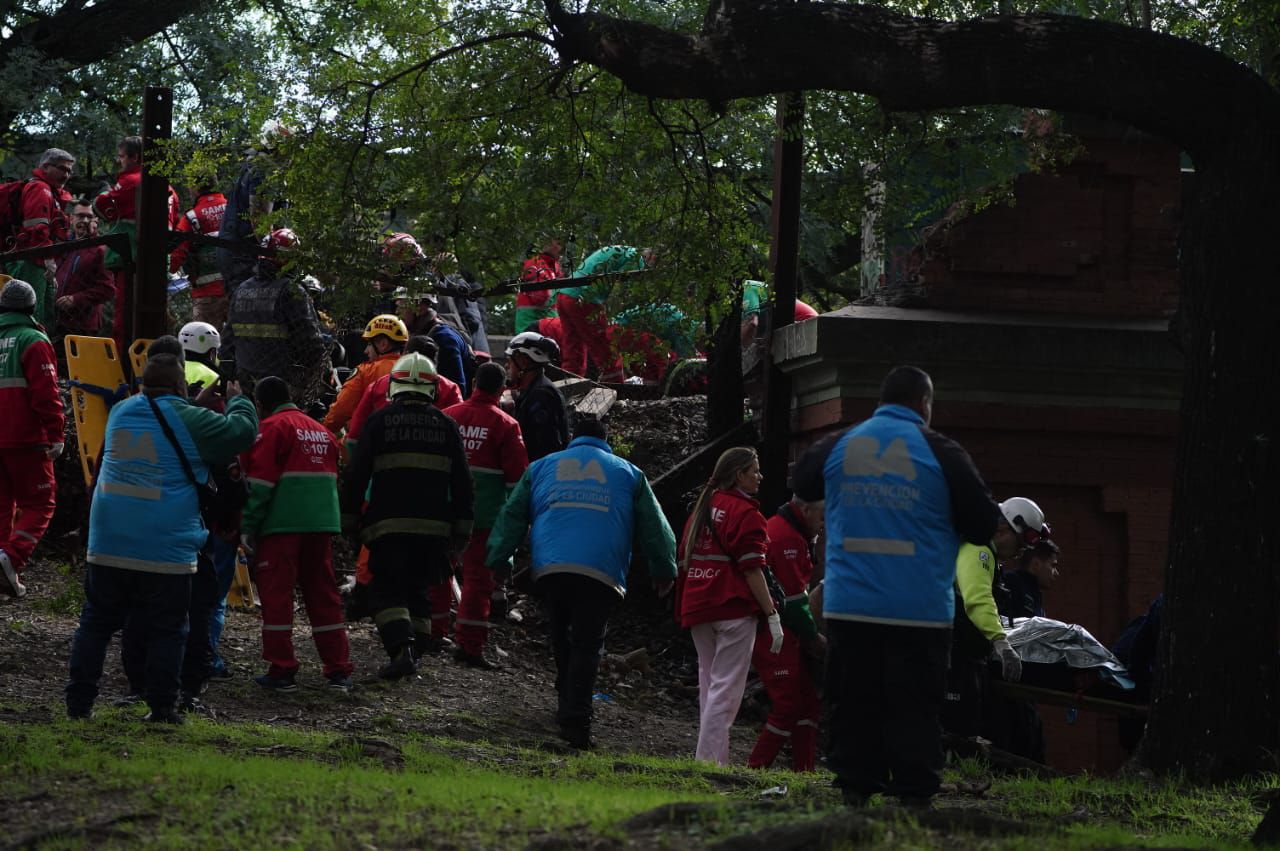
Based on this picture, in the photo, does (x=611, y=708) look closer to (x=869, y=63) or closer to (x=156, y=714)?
(x=156, y=714)

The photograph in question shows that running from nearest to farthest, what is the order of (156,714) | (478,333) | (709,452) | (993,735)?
1. (156,714)
2. (993,735)
3. (709,452)
4. (478,333)

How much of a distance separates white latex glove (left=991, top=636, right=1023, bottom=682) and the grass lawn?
764 millimetres

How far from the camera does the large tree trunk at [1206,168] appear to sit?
375 inches

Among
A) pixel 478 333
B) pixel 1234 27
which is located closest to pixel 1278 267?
pixel 1234 27

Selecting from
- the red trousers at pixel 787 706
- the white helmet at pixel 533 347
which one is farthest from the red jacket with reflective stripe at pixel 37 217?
the red trousers at pixel 787 706

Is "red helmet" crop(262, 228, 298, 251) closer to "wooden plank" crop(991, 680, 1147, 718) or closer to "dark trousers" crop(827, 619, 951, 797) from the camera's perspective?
"wooden plank" crop(991, 680, 1147, 718)

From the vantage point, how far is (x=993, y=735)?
11.1 meters

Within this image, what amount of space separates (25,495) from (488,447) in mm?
3219

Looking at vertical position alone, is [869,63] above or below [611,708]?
above

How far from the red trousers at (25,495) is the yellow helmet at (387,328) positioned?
2.55 meters

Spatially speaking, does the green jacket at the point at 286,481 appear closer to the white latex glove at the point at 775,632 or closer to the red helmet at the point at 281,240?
the red helmet at the point at 281,240

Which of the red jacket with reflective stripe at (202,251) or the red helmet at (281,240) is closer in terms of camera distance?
the red helmet at (281,240)

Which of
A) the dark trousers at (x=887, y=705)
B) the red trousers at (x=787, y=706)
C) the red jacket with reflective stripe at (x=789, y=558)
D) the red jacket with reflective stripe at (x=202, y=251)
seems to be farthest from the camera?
the red jacket with reflective stripe at (x=202, y=251)

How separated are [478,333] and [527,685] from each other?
5.72m
